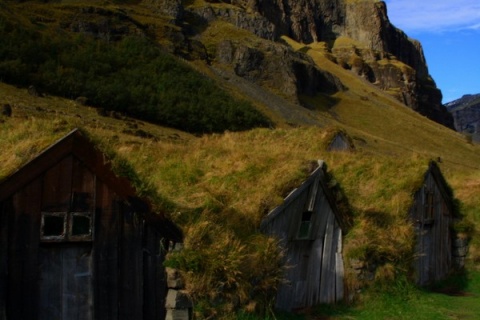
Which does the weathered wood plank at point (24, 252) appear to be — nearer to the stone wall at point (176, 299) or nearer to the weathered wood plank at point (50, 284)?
the weathered wood plank at point (50, 284)

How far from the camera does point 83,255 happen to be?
30.9 feet

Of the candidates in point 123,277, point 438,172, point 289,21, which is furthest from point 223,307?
point 289,21

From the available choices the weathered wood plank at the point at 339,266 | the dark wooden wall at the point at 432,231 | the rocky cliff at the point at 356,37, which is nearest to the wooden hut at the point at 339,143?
the dark wooden wall at the point at 432,231

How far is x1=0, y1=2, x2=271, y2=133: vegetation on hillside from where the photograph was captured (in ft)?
187

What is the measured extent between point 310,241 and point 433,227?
26.5ft

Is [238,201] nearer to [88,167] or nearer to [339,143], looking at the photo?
[88,167]

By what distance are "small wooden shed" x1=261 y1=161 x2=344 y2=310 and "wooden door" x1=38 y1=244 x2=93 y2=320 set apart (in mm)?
4510

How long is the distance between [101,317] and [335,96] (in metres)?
111

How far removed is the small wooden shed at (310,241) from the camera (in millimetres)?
13617

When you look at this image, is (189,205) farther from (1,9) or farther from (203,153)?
(1,9)

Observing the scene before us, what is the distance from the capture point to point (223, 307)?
10508 millimetres

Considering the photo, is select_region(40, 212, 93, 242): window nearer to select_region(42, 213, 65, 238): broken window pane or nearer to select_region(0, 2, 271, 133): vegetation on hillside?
select_region(42, 213, 65, 238): broken window pane

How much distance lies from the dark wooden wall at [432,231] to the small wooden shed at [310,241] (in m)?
4.26

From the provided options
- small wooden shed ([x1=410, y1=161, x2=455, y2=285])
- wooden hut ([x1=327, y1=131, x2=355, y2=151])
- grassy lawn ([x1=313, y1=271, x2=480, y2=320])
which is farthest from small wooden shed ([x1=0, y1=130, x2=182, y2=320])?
wooden hut ([x1=327, y1=131, x2=355, y2=151])
